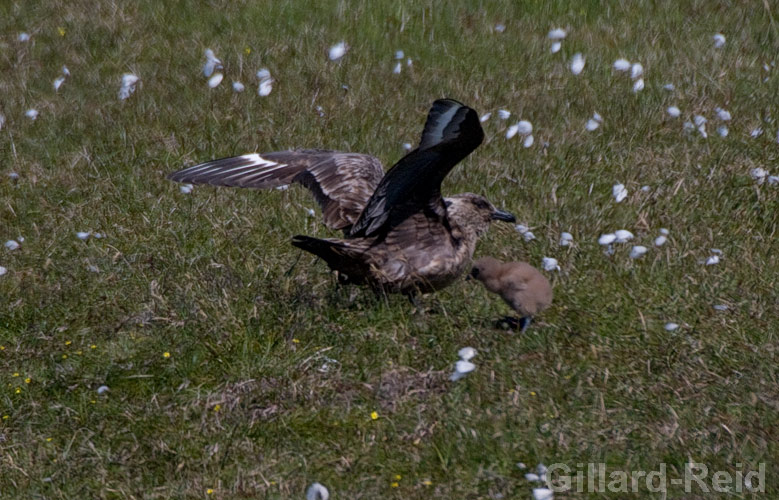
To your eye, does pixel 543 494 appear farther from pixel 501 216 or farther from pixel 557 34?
pixel 557 34

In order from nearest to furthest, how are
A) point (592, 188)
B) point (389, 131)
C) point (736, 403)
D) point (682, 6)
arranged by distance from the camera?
point (736, 403) < point (592, 188) < point (389, 131) < point (682, 6)

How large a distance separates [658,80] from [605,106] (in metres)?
0.52

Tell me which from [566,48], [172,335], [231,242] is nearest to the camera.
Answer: [172,335]

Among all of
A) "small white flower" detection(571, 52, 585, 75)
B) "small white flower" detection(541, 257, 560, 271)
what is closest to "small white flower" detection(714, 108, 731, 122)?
"small white flower" detection(571, 52, 585, 75)

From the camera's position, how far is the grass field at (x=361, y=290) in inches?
146

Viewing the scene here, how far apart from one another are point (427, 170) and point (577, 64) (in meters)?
2.96

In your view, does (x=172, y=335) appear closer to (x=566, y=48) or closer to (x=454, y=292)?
(x=454, y=292)

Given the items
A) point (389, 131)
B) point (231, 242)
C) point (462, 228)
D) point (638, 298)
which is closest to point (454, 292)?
point (462, 228)

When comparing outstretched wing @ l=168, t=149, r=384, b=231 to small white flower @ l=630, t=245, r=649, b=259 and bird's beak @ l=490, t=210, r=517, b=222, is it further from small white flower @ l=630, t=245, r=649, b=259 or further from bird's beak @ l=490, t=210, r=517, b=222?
small white flower @ l=630, t=245, r=649, b=259

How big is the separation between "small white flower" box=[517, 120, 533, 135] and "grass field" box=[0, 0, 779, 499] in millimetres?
120

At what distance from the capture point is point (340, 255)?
4.49m

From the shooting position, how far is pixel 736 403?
3838 mm

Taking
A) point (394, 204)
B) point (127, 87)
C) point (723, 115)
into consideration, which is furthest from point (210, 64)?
point (723, 115)

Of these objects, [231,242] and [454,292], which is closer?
[454,292]
